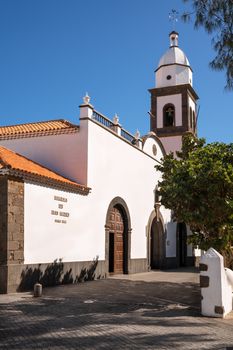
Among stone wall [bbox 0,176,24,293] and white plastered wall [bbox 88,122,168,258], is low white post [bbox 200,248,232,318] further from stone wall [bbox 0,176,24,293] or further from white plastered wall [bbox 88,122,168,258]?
white plastered wall [bbox 88,122,168,258]

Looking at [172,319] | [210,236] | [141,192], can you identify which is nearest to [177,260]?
[141,192]

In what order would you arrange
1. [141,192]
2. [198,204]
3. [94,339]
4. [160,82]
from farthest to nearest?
[160,82] < [141,192] < [198,204] < [94,339]

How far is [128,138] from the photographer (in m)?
22.0

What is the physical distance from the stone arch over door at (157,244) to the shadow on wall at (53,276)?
27.0 ft

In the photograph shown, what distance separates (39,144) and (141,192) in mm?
6644

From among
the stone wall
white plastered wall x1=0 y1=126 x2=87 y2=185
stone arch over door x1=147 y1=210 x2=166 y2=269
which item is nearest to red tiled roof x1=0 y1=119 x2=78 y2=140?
white plastered wall x1=0 y1=126 x2=87 y2=185

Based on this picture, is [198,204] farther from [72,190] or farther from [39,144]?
[39,144]

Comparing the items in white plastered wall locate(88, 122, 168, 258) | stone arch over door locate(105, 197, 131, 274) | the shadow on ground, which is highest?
white plastered wall locate(88, 122, 168, 258)

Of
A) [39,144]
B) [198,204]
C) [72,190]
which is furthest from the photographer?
[39,144]

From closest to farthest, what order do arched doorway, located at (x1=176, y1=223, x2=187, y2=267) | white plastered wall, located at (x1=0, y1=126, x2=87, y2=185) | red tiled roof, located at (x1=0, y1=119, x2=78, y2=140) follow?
white plastered wall, located at (x1=0, y1=126, x2=87, y2=185) < red tiled roof, located at (x1=0, y1=119, x2=78, y2=140) < arched doorway, located at (x1=176, y1=223, x2=187, y2=267)

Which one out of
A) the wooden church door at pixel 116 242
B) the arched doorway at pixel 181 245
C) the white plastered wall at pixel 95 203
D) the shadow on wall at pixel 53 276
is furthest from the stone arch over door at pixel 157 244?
the shadow on wall at pixel 53 276

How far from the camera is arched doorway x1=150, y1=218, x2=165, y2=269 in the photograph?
25172mm

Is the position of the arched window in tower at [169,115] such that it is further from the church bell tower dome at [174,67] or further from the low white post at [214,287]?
the low white post at [214,287]

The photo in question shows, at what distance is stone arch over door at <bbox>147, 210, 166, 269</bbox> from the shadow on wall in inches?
324
